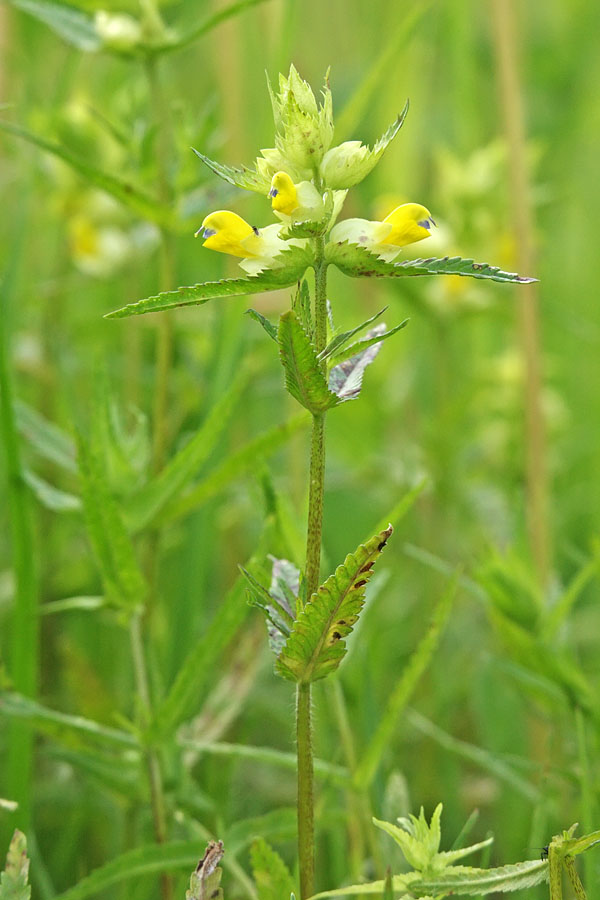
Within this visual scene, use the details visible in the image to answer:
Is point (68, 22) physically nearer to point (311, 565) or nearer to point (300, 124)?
point (300, 124)

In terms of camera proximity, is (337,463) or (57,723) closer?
(57,723)

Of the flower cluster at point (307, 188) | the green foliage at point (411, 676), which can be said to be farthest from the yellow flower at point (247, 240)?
the green foliage at point (411, 676)

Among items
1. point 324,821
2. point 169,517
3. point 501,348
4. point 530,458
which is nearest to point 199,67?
point 501,348

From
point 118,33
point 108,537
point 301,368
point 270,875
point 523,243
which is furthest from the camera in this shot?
point 523,243

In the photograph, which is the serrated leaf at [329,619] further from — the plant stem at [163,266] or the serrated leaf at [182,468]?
the plant stem at [163,266]

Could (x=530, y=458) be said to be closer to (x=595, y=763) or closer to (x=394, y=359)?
(x=595, y=763)

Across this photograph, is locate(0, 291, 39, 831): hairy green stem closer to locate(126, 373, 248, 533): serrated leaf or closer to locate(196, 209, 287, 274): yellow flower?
locate(126, 373, 248, 533): serrated leaf

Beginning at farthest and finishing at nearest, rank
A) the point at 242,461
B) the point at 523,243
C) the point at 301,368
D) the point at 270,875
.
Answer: the point at 523,243, the point at 242,461, the point at 270,875, the point at 301,368

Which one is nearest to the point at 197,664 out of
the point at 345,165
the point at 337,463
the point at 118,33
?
the point at 345,165
